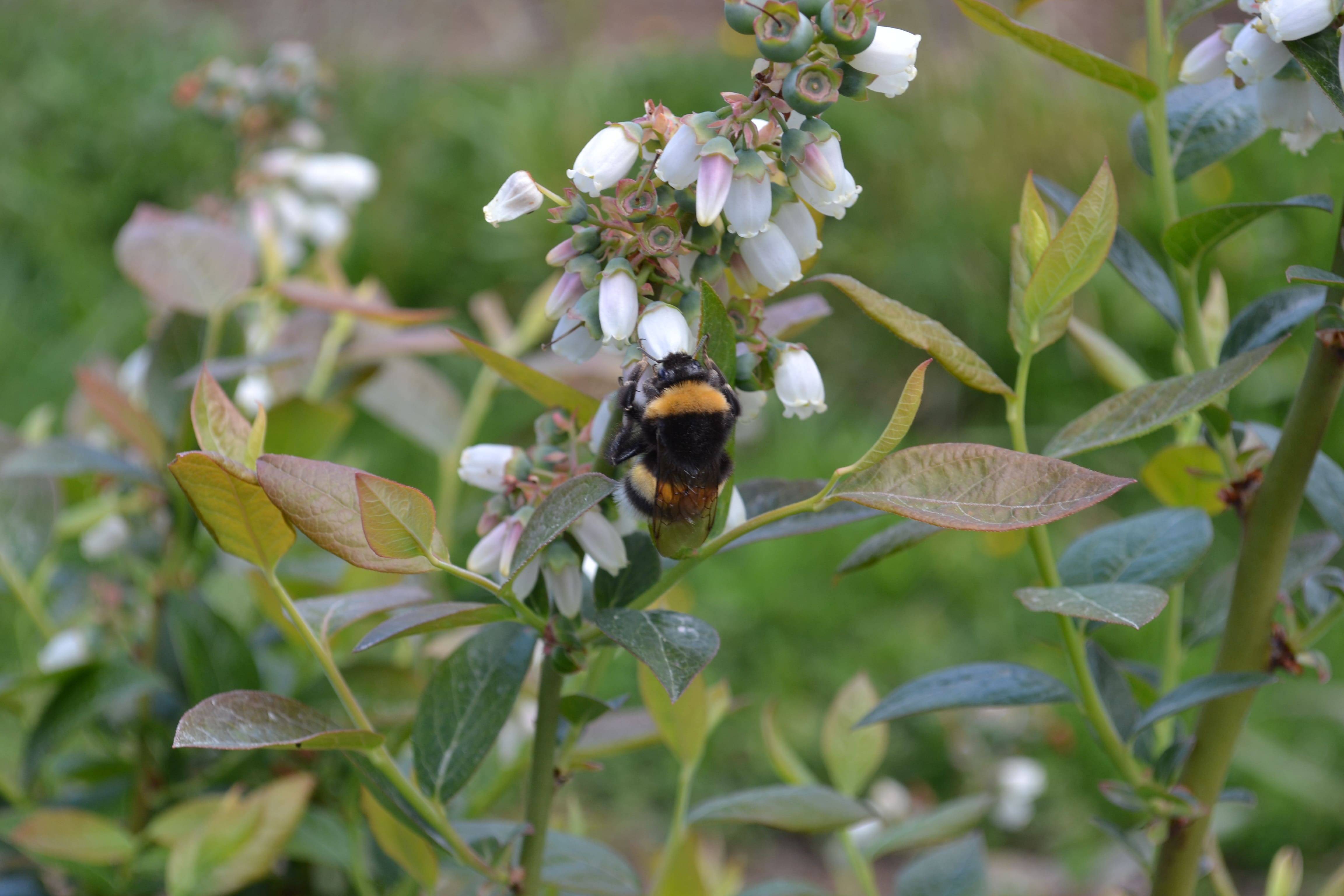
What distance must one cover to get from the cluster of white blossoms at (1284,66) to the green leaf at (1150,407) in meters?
0.12

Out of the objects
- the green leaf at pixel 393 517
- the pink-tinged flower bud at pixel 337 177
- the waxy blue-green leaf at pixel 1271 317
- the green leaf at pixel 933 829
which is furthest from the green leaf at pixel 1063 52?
the pink-tinged flower bud at pixel 337 177

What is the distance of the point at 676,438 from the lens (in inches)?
22.6

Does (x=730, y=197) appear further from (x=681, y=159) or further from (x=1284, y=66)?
(x=1284, y=66)

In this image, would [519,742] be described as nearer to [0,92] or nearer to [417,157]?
[417,157]

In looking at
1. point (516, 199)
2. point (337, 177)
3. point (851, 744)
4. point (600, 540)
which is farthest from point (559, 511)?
point (337, 177)

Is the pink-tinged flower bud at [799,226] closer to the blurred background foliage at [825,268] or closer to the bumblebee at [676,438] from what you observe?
the bumblebee at [676,438]

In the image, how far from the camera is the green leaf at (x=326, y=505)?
490 millimetres

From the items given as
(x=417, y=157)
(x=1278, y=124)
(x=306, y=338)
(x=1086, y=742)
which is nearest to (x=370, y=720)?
(x=306, y=338)

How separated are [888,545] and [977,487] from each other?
136 mm

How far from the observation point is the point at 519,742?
1.05 metres

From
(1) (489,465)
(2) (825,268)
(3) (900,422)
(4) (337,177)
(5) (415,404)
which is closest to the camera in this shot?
(3) (900,422)

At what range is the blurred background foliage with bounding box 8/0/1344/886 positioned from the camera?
6.77 feet

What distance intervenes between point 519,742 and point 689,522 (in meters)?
0.57

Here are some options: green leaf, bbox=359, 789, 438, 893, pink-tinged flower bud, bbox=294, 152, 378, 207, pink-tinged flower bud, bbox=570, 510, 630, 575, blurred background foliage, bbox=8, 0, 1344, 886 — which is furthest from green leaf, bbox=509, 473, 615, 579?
pink-tinged flower bud, bbox=294, 152, 378, 207
